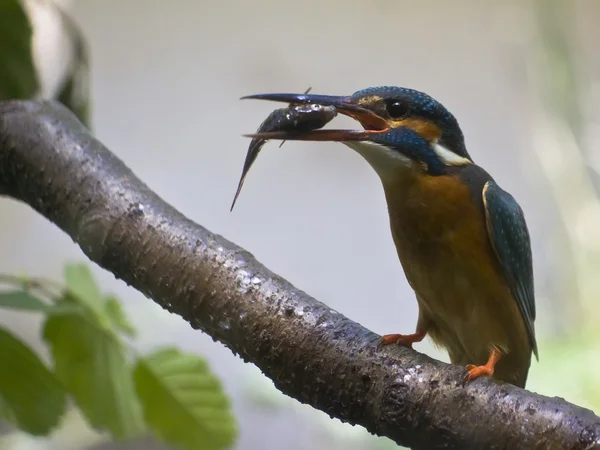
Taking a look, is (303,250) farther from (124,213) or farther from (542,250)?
(124,213)

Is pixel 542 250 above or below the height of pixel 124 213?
above

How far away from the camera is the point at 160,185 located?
170cm

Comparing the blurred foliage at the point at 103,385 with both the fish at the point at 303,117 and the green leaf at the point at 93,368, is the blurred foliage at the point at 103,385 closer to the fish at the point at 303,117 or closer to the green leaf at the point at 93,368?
the green leaf at the point at 93,368

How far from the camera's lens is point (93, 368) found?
2.97ft

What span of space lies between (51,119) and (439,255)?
57 cm

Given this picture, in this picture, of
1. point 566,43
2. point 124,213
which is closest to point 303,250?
point 124,213

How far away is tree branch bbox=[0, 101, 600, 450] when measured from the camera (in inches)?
21.5

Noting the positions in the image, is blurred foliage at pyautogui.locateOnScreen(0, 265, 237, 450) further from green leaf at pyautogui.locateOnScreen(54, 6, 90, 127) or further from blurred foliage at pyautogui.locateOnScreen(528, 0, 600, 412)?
blurred foliage at pyautogui.locateOnScreen(528, 0, 600, 412)

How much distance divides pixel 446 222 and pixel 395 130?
0.43 feet

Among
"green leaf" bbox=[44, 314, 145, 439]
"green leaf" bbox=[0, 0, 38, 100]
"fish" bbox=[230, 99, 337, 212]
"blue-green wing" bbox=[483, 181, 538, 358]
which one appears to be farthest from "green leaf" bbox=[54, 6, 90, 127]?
"blue-green wing" bbox=[483, 181, 538, 358]

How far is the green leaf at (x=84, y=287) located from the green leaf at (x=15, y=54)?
11.8 inches

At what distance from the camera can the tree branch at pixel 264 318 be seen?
1.79 ft

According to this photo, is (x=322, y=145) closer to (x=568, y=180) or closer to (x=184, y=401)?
(x=568, y=180)

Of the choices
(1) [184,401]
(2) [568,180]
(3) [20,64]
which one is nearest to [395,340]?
(1) [184,401]
